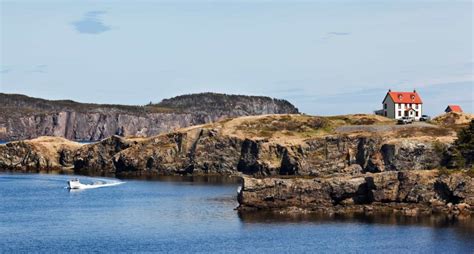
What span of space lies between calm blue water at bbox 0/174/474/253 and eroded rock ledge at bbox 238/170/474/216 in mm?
4659

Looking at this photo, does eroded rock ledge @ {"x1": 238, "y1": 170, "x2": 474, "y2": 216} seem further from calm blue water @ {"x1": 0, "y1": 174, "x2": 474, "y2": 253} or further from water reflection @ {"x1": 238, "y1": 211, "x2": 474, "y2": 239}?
calm blue water @ {"x1": 0, "y1": 174, "x2": 474, "y2": 253}

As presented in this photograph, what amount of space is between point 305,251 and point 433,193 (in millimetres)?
33022

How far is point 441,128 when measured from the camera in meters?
180

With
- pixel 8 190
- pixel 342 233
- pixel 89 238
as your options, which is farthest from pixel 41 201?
pixel 342 233

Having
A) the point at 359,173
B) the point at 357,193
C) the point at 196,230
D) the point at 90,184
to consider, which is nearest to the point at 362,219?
the point at 357,193

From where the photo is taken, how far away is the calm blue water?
93.1 meters

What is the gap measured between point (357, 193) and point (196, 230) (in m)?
25.2

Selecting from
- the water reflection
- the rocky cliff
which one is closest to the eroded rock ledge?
the rocky cliff

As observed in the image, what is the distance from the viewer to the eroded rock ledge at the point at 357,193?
382 ft

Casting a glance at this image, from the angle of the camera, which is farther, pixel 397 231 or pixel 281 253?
pixel 397 231

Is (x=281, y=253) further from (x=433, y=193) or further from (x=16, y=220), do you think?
(x=16, y=220)

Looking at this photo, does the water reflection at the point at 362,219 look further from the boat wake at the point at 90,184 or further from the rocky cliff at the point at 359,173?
the boat wake at the point at 90,184

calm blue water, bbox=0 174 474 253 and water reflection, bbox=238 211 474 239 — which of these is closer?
Result: calm blue water, bbox=0 174 474 253

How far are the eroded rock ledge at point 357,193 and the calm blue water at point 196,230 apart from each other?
15.3 ft
